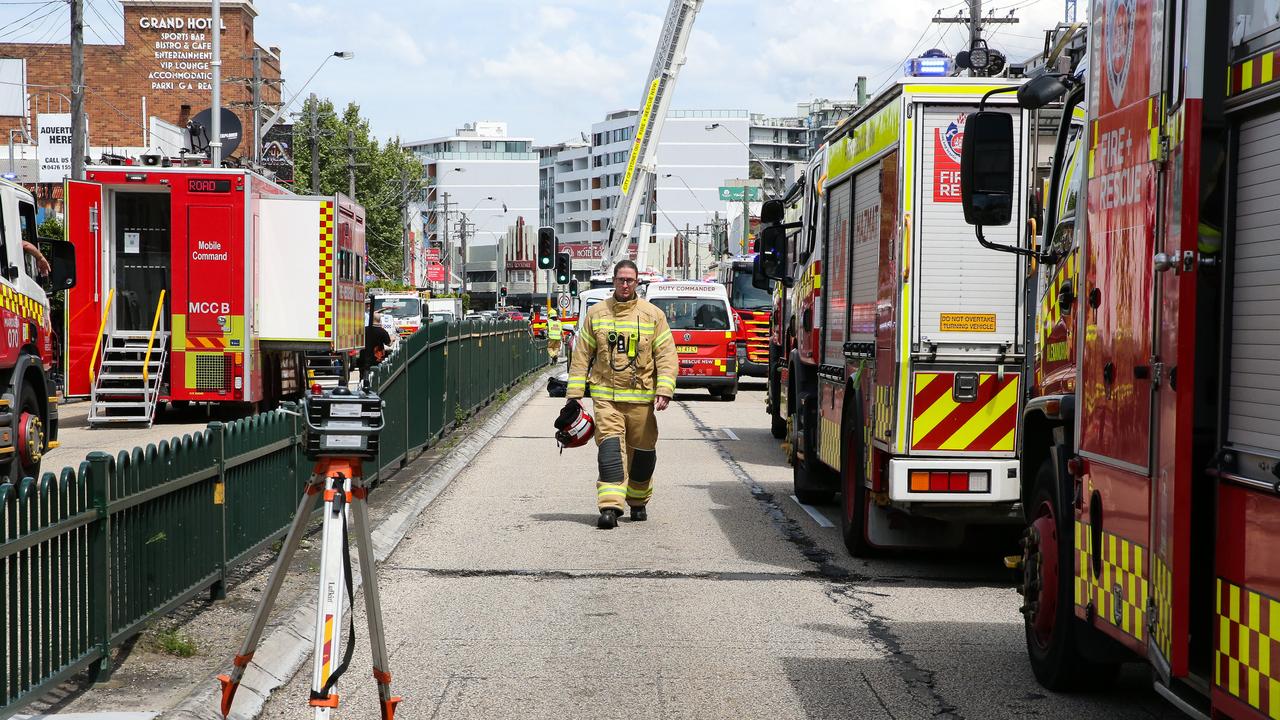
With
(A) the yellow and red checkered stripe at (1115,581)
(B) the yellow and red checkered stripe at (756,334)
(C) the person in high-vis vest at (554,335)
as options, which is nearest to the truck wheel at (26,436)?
(A) the yellow and red checkered stripe at (1115,581)

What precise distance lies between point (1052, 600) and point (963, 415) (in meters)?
2.73

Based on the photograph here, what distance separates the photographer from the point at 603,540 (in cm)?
1132

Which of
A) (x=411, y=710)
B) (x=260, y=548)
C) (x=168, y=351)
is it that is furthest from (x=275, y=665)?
(x=168, y=351)

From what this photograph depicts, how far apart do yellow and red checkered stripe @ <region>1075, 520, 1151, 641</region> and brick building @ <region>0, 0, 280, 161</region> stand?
7219 centimetres

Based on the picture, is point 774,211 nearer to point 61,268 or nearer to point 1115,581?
point 61,268

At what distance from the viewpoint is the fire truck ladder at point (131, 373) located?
21.0 metres

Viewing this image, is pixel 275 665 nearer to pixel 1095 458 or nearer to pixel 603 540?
pixel 1095 458

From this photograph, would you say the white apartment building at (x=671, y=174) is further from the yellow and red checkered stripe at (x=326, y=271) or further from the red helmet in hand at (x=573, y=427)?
the red helmet in hand at (x=573, y=427)

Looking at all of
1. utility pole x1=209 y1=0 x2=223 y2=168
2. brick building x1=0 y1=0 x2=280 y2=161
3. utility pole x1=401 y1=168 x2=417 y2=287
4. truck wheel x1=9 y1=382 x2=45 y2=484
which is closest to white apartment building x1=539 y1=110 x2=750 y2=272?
utility pole x1=401 y1=168 x2=417 y2=287

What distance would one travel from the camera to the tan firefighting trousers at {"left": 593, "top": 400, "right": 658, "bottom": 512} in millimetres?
11930

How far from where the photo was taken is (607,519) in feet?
38.8

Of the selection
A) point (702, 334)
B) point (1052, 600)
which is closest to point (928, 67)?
point (1052, 600)

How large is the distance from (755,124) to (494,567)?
153 meters

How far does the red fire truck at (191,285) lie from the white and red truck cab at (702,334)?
8113 millimetres
